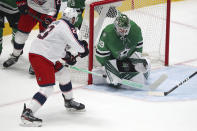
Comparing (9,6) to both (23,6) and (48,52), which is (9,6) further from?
(48,52)

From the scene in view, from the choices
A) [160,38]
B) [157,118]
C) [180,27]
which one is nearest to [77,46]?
[157,118]

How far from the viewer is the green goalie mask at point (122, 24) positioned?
17.2ft

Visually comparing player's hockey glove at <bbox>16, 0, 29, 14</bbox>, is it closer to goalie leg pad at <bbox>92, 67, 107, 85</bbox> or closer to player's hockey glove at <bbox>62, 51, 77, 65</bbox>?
goalie leg pad at <bbox>92, 67, 107, 85</bbox>

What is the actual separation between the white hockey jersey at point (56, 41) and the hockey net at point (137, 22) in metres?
0.84

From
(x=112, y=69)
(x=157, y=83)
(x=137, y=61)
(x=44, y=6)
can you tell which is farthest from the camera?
(x=44, y=6)

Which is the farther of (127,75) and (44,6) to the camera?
(44,6)

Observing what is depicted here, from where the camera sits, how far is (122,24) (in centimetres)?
523

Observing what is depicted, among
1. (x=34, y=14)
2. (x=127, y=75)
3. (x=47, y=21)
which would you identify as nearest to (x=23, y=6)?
(x=34, y=14)

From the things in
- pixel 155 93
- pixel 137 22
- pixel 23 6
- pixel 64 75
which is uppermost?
pixel 23 6

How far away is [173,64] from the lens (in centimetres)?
611

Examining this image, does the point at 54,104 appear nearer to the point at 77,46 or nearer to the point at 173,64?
the point at 77,46

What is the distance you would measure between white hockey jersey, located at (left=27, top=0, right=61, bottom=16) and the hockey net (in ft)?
1.11

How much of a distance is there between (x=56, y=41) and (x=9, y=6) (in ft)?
4.99

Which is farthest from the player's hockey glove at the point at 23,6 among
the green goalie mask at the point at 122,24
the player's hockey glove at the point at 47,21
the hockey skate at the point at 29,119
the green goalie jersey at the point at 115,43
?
the hockey skate at the point at 29,119
